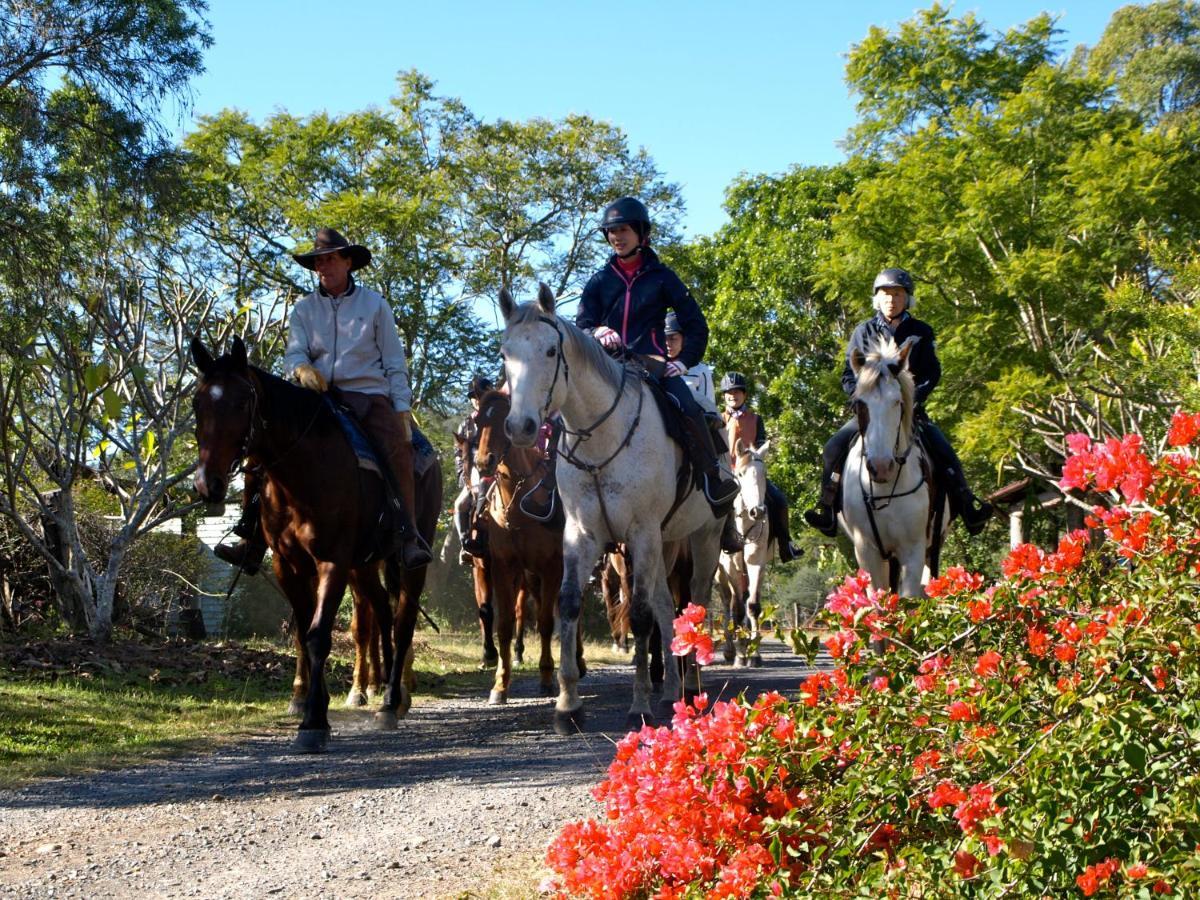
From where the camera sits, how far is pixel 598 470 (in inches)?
349

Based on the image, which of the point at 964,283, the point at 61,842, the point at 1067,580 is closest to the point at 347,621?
the point at 964,283

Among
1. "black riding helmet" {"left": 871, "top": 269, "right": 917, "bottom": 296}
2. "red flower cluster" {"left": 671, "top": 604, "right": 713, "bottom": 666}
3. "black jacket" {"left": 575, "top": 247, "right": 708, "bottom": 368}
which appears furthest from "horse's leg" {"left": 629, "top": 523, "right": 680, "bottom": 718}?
"red flower cluster" {"left": 671, "top": 604, "right": 713, "bottom": 666}

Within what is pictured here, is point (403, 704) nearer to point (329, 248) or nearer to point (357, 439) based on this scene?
point (357, 439)

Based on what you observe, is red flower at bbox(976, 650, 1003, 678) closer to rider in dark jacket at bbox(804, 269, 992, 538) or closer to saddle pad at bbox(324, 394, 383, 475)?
saddle pad at bbox(324, 394, 383, 475)

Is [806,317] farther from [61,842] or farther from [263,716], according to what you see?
[61,842]

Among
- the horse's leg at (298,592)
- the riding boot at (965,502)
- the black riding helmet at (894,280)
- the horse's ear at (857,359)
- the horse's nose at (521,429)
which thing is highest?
the black riding helmet at (894,280)

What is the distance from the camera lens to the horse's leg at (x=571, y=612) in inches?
346

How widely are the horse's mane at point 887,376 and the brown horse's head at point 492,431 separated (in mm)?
3733

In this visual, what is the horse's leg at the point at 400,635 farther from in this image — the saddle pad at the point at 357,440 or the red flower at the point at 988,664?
the red flower at the point at 988,664

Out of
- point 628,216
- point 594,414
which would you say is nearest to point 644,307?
point 628,216

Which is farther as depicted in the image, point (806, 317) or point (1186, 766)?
point (806, 317)

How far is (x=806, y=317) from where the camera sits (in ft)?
133

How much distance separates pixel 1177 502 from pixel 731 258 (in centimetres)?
4090

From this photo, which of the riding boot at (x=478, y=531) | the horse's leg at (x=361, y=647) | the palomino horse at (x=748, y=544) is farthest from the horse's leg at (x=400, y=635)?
the palomino horse at (x=748, y=544)
